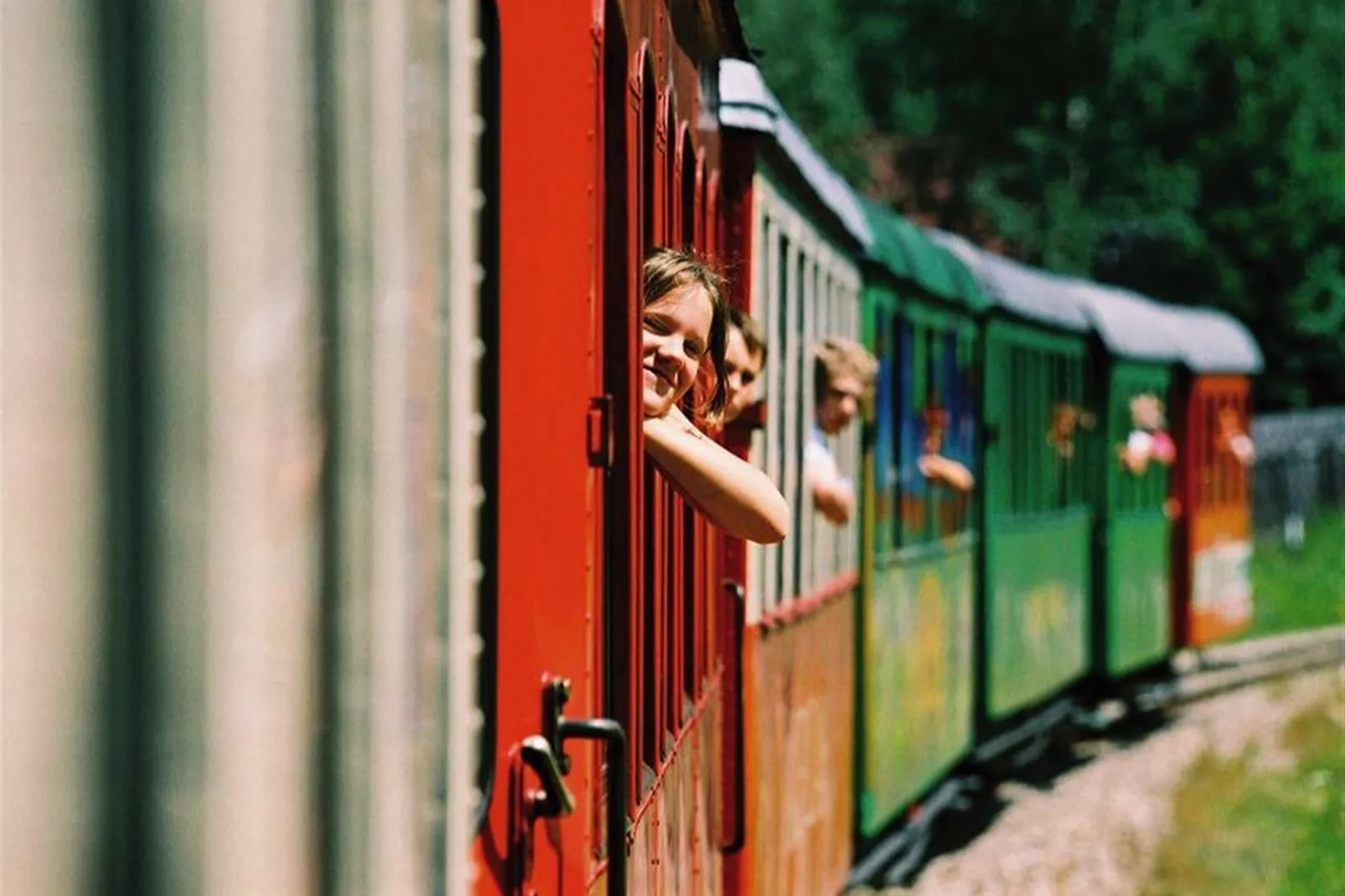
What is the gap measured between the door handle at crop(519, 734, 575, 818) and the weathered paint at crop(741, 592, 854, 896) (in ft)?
10.5

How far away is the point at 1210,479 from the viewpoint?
20.9 m

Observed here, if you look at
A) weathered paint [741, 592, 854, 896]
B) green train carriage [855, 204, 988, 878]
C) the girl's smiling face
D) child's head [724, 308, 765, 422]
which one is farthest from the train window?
the girl's smiling face

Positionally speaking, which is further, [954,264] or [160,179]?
[954,264]

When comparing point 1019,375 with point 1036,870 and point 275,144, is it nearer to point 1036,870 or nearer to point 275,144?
point 1036,870

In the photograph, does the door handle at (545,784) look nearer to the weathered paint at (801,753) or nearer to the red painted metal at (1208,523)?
the weathered paint at (801,753)

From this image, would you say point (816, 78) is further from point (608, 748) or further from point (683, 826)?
point (608, 748)

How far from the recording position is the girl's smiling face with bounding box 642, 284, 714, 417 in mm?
3148

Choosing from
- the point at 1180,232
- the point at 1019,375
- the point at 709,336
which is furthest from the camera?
the point at 1180,232

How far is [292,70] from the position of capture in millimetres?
1583

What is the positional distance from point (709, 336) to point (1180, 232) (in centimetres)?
4326

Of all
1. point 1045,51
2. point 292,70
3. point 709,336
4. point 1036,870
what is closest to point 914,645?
point 1036,870

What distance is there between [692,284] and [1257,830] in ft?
31.3

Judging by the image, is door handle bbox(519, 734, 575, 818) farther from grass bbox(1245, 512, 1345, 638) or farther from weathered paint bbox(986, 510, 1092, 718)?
grass bbox(1245, 512, 1345, 638)

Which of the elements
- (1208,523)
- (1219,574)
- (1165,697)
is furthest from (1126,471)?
(1219,574)
